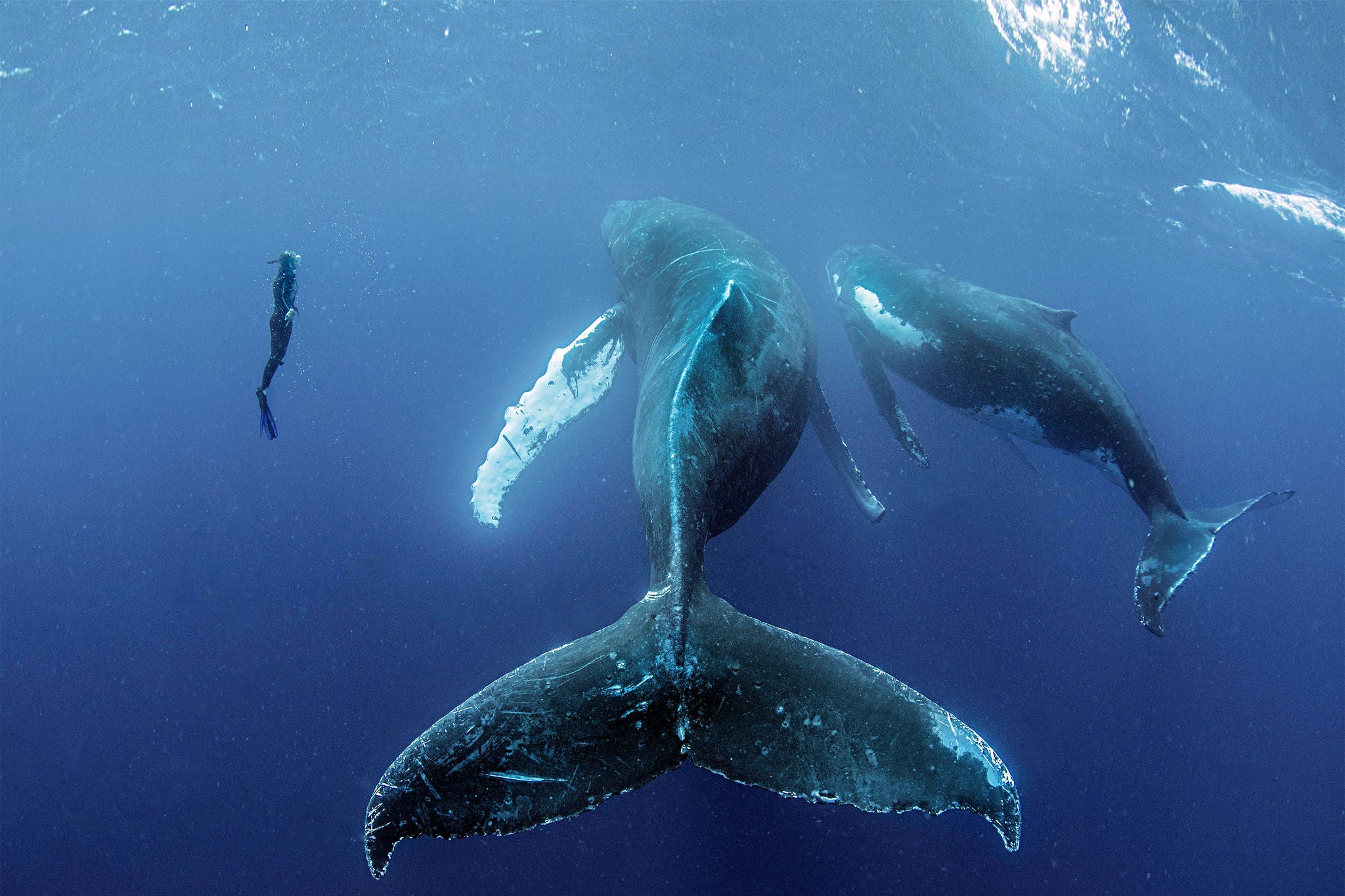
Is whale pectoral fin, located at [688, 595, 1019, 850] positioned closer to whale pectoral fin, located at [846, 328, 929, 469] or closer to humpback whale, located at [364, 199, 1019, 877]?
humpback whale, located at [364, 199, 1019, 877]

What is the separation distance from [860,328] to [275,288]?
7.77 meters

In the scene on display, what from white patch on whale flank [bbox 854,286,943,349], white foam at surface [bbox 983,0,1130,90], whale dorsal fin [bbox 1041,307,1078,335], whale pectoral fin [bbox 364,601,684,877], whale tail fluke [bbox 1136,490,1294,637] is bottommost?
whale tail fluke [bbox 1136,490,1294,637]

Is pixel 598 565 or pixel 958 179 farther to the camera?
pixel 958 179

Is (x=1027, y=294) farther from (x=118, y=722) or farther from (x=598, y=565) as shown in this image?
(x=118, y=722)

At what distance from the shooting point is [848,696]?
367 cm

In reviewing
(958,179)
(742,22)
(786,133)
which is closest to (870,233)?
(958,179)

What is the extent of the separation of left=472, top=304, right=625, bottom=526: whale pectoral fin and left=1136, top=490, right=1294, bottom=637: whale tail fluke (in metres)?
6.62

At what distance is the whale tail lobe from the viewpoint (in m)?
3.27

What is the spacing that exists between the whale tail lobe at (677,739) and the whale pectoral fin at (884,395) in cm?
496

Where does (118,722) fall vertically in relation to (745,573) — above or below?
below

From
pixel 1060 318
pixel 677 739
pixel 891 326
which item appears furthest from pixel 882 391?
pixel 677 739

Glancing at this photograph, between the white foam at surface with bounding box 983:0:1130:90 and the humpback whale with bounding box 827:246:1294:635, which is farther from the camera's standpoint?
the white foam at surface with bounding box 983:0:1130:90

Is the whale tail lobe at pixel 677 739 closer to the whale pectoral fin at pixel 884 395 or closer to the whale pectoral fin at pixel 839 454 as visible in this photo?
the whale pectoral fin at pixel 839 454

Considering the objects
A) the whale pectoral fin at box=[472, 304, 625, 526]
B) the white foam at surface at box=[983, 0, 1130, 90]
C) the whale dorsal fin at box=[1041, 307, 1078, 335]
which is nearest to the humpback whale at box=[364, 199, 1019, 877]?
Answer: the whale pectoral fin at box=[472, 304, 625, 526]
